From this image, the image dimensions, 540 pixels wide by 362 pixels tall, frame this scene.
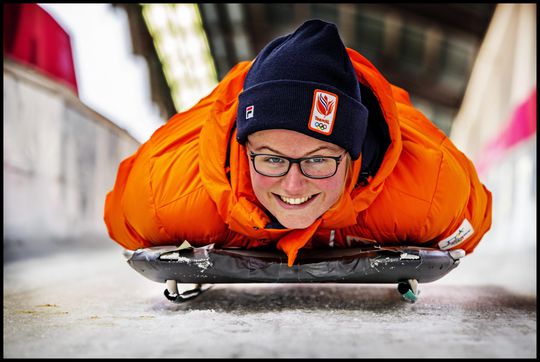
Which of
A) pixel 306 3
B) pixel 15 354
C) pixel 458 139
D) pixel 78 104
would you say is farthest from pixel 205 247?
pixel 458 139

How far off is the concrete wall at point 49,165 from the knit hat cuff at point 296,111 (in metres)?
1.86

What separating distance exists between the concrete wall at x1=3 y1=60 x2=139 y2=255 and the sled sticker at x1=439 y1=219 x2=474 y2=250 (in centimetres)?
206

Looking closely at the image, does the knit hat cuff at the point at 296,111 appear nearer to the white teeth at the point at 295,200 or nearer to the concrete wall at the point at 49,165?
the white teeth at the point at 295,200

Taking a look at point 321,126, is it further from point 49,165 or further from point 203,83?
point 203,83

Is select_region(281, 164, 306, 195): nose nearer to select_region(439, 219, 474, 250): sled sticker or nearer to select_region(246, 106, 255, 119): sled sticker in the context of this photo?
select_region(246, 106, 255, 119): sled sticker

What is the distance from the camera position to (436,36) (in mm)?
5664

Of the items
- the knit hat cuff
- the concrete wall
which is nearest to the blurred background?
the concrete wall

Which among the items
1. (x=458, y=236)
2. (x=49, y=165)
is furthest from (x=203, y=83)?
(x=458, y=236)

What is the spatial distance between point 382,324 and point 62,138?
275 centimetres

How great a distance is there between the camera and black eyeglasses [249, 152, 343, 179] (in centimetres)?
138

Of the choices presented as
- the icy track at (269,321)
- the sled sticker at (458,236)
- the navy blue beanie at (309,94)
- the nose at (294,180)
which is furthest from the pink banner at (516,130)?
the nose at (294,180)

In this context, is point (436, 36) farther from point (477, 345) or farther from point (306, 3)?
point (477, 345)

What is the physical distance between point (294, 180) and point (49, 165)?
233 cm

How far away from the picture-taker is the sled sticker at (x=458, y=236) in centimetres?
164
